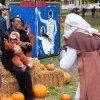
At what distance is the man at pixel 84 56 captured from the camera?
14.5 ft

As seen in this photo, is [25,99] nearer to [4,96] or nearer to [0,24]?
[4,96]

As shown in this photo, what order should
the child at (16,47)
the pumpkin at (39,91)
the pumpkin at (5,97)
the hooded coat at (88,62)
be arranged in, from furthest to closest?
the pumpkin at (39,91)
the child at (16,47)
the pumpkin at (5,97)
the hooded coat at (88,62)

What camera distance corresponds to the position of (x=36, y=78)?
7.52 meters

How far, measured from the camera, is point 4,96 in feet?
21.9

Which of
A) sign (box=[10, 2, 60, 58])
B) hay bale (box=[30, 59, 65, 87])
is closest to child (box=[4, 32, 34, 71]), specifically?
hay bale (box=[30, 59, 65, 87])

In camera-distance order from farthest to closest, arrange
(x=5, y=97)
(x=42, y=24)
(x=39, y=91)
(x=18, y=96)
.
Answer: (x=42, y=24)
(x=39, y=91)
(x=18, y=96)
(x=5, y=97)

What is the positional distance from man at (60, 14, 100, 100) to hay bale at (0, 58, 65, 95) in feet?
8.75

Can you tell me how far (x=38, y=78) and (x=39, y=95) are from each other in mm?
535

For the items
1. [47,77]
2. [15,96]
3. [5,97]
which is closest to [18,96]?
[15,96]

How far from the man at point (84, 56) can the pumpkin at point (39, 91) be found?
8.63 feet

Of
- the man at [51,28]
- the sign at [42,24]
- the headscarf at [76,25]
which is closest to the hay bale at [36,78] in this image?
the headscarf at [76,25]

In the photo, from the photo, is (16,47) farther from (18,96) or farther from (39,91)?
(39,91)

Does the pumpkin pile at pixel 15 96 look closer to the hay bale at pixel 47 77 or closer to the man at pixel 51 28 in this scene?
the hay bale at pixel 47 77

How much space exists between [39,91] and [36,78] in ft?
1.58
